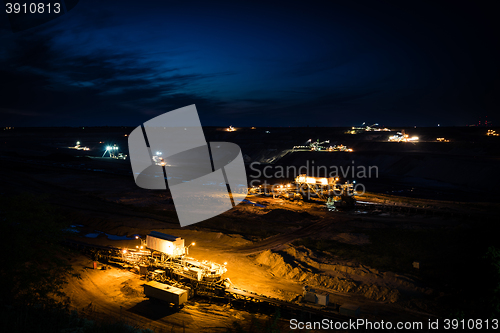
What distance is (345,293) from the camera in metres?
17.8

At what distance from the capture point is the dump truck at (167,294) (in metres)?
16.4

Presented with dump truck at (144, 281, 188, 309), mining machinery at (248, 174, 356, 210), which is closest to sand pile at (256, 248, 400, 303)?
dump truck at (144, 281, 188, 309)

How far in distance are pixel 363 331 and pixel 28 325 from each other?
44.2 ft

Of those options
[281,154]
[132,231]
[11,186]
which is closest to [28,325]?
[132,231]

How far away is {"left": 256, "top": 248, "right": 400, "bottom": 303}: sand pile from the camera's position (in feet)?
57.8

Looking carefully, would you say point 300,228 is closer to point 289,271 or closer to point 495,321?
point 289,271
